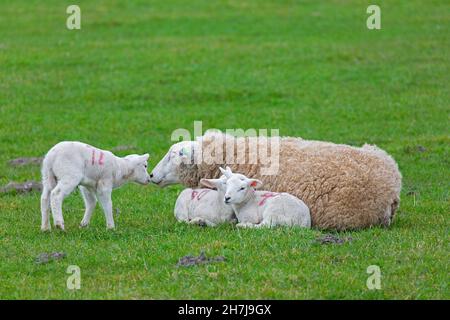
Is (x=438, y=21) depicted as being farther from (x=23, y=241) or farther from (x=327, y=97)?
(x=23, y=241)

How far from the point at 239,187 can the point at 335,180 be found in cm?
123

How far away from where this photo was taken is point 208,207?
1181 centimetres

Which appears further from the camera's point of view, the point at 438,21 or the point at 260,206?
the point at 438,21

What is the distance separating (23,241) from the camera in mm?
10578

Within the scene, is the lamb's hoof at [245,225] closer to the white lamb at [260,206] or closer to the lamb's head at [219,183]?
the white lamb at [260,206]

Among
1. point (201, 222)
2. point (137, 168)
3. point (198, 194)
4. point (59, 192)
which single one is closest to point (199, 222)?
point (201, 222)

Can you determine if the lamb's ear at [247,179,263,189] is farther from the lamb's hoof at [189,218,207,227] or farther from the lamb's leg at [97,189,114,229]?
the lamb's leg at [97,189,114,229]

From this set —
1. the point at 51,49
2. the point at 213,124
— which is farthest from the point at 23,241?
the point at 51,49

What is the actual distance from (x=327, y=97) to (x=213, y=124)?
11.8 feet

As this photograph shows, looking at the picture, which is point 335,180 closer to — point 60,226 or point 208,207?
point 208,207

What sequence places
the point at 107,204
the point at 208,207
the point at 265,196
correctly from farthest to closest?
the point at 208,207
the point at 265,196
the point at 107,204

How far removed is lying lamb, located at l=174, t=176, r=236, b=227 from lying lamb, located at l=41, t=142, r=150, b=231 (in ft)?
2.94

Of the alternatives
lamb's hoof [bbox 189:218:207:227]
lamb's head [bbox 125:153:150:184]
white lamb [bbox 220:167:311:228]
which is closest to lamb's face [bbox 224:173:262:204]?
white lamb [bbox 220:167:311:228]
